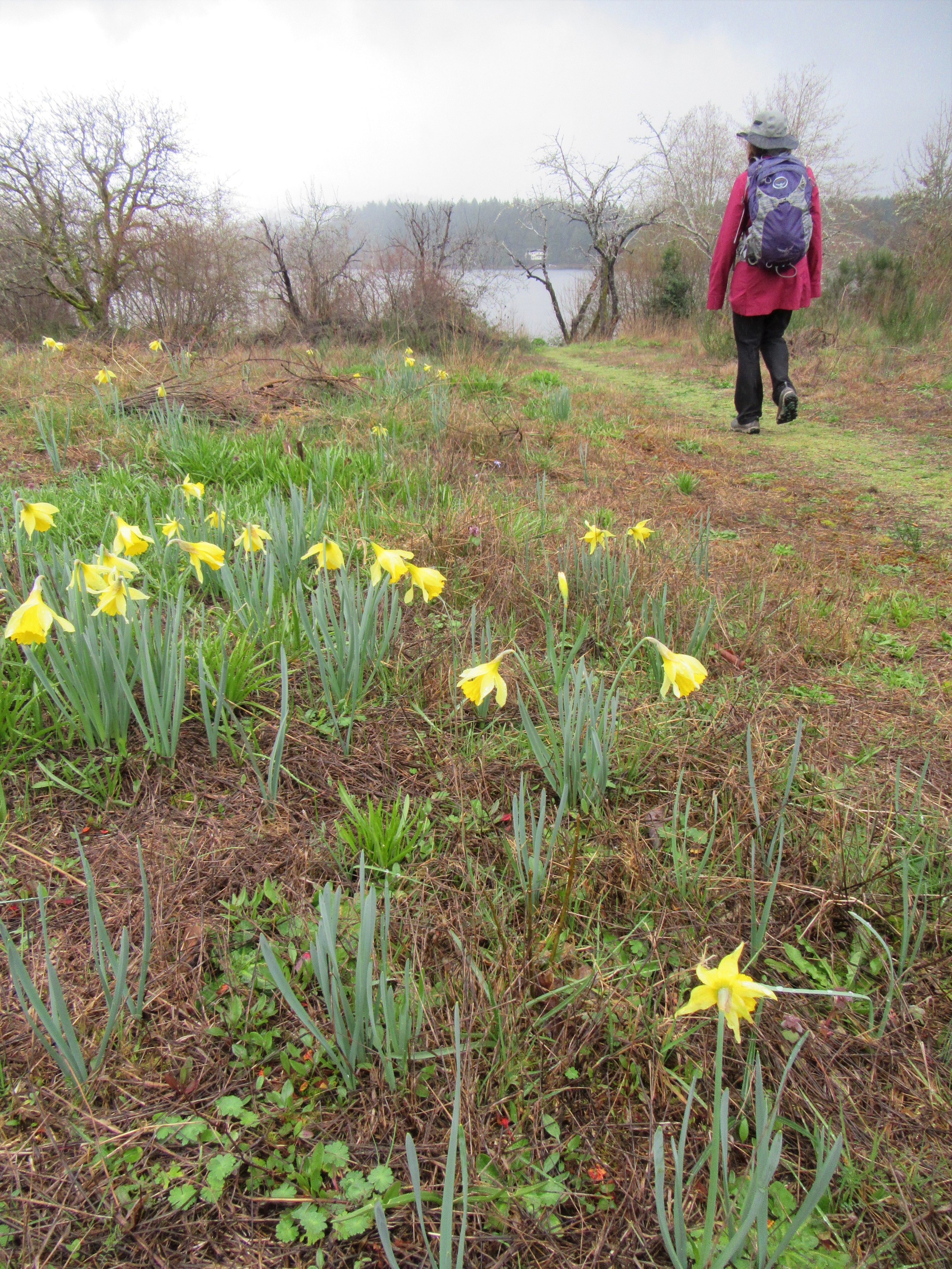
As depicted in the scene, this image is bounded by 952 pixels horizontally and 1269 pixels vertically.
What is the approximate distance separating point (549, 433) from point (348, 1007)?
4646mm

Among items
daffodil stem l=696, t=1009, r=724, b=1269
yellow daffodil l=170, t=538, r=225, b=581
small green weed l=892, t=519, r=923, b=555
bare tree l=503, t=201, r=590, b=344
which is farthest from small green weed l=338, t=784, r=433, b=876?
bare tree l=503, t=201, r=590, b=344

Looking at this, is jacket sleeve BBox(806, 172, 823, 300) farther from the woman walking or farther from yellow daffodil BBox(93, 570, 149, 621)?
yellow daffodil BBox(93, 570, 149, 621)

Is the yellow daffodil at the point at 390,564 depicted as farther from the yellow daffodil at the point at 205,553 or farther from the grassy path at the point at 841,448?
the grassy path at the point at 841,448

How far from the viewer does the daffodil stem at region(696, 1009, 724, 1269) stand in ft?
2.33

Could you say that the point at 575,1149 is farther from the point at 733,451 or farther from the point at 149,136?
the point at 149,136

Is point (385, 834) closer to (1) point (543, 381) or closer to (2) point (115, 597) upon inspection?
(2) point (115, 597)

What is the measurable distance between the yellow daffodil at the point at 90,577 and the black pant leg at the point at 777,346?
515 cm

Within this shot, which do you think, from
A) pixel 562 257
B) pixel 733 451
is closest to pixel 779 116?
pixel 733 451

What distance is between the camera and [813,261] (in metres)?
4.94

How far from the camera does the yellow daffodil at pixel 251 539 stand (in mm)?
2006

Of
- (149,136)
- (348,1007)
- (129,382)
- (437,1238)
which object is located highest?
(149,136)

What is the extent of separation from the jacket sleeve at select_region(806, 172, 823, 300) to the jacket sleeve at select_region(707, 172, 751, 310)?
0.17m

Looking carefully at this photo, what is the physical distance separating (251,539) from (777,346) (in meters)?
4.80

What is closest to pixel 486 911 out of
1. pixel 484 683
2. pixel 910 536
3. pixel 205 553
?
pixel 484 683
